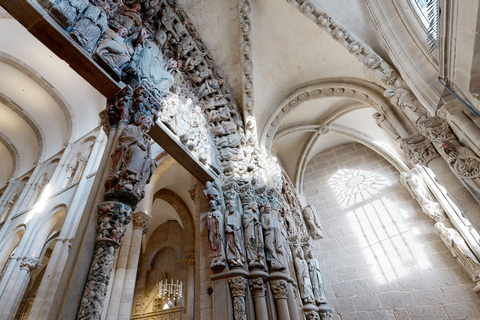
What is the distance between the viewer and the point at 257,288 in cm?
382

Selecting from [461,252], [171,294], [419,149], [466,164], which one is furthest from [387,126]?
[171,294]

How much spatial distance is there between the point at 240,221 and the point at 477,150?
10.7 feet

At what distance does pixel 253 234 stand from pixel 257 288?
771 millimetres

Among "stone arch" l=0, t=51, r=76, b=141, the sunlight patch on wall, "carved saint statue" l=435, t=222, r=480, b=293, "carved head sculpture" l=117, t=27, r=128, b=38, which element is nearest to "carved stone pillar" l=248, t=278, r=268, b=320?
"carved head sculpture" l=117, t=27, r=128, b=38

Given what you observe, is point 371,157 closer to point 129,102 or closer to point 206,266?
point 206,266

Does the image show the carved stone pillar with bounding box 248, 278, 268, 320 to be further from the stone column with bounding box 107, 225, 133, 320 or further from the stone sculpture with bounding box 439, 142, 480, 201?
the stone sculpture with bounding box 439, 142, 480, 201

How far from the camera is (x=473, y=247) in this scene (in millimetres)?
6047

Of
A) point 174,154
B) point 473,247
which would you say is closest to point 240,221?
point 174,154

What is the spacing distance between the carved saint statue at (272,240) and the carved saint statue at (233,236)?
0.46m

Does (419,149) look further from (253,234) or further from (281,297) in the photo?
(281,297)

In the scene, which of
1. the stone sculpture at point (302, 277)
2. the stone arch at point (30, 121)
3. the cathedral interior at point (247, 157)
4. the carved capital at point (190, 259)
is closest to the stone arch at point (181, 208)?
the cathedral interior at point (247, 157)

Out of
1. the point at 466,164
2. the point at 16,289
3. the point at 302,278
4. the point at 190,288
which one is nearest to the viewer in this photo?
the point at 466,164

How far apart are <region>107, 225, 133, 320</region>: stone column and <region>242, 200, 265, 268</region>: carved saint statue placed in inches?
105

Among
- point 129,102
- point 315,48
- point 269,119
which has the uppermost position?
point 315,48
